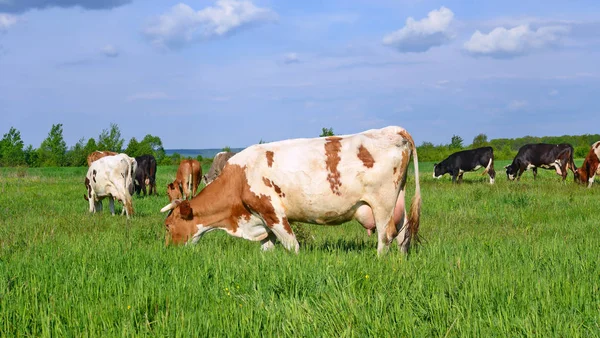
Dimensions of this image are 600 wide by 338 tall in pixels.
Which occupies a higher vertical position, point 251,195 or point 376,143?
point 376,143

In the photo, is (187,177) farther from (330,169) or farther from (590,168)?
(590,168)

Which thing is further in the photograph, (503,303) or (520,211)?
(520,211)

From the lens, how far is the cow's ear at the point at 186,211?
9.45 meters

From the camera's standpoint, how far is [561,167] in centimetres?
2945

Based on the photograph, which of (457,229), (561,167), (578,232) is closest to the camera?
(578,232)

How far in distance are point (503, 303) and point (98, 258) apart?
197 inches

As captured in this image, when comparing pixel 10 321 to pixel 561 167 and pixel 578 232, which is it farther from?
pixel 561 167

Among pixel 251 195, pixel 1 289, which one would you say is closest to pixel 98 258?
pixel 1 289

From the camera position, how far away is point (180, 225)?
9.61 meters

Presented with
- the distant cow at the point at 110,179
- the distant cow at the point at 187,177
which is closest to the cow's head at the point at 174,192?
the distant cow at the point at 187,177

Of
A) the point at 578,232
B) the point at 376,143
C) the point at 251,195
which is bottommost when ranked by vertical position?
the point at 578,232

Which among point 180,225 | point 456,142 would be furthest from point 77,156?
point 180,225

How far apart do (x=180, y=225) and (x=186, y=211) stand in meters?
0.32

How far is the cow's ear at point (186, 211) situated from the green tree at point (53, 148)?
80.7 m
